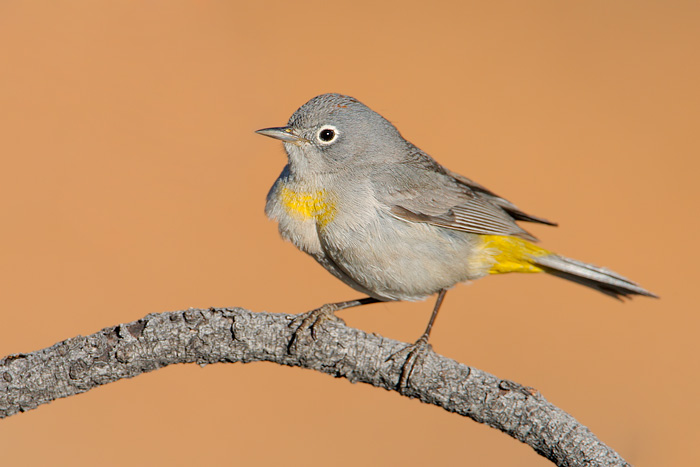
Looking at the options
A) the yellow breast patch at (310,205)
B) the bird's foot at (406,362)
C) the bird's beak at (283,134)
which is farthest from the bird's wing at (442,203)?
the bird's foot at (406,362)

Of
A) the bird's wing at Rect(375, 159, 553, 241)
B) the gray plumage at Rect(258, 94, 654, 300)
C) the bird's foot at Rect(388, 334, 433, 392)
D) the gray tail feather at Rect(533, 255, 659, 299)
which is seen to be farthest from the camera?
the gray tail feather at Rect(533, 255, 659, 299)

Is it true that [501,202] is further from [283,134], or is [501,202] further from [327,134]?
[283,134]

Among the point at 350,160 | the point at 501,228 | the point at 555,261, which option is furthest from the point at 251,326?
the point at 555,261

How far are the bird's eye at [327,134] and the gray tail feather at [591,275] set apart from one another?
137 cm

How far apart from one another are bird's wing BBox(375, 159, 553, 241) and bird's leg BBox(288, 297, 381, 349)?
1.91 ft

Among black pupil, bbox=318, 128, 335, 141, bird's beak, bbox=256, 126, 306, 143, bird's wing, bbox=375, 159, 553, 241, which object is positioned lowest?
bird's wing, bbox=375, 159, 553, 241

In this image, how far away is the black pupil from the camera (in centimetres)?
350

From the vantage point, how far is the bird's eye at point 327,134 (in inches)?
138

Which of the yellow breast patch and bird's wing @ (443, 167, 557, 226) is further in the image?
bird's wing @ (443, 167, 557, 226)

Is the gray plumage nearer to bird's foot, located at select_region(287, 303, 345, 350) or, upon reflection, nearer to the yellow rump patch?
the yellow rump patch

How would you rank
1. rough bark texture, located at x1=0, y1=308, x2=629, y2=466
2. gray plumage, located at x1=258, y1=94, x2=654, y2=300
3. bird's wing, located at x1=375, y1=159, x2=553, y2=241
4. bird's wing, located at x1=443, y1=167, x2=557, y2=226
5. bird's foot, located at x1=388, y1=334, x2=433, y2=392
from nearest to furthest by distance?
rough bark texture, located at x1=0, y1=308, x2=629, y2=466 < bird's foot, located at x1=388, y1=334, x2=433, y2=392 < gray plumage, located at x1=258, y1=94, x2=654, y2=300 < bird's wing, located at x1=375, y1=159, x2=553, y2=241 < bird's wing, located at x1=443, y1=167, x2=557, y2=226

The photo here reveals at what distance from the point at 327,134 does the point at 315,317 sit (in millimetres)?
1065

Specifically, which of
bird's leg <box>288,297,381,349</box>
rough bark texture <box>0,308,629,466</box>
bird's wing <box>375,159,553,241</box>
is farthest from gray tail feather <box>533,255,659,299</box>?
rough bark texture <box>0,308,629,466</box>

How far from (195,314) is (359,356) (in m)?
0.66
